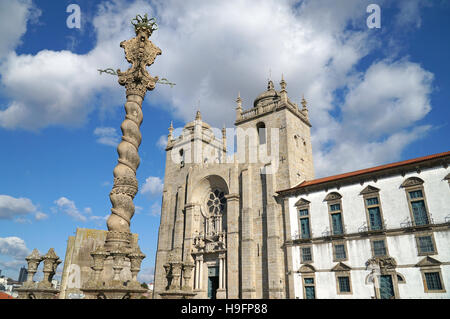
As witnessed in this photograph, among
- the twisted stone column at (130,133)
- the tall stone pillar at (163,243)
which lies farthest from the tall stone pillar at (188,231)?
the twisted stone column at (130,133)

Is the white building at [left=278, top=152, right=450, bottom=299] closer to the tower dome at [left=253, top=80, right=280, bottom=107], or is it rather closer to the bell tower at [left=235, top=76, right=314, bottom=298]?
the bell tower at [left=235, top=76, right=314, bottom=298]

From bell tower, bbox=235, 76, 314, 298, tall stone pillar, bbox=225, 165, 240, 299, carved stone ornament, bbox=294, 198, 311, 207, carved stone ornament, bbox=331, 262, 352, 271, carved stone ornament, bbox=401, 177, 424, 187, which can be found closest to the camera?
carved stone ornament, bbox=401, 177, 424, 187

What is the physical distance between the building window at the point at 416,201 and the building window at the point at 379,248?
96.6 inches

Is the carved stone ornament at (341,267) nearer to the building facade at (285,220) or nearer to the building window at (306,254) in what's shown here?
the building facade at (285,220)

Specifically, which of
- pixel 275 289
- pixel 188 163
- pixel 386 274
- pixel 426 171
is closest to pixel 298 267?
pixel 275 289

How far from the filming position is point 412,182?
21.3m

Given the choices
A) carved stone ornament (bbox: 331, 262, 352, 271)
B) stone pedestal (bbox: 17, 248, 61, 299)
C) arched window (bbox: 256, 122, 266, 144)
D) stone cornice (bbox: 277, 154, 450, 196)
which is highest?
arched window (bbox: 256, 122, 266, 144)

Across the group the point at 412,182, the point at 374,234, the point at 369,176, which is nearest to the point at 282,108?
the point at 369,176

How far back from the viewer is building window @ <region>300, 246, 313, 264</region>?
24405 millimetres

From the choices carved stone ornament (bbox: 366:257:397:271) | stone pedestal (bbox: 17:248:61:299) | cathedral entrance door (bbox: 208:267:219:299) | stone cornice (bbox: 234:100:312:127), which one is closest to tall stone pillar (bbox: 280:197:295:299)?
carved stone ornament (bbox: 366:257:397:271)

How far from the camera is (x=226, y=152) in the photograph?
40719 millimetres

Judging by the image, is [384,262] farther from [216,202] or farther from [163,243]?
[163,243]

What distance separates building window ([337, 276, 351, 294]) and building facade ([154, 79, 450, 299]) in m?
0.07

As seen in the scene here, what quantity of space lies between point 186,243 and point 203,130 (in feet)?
47.7
